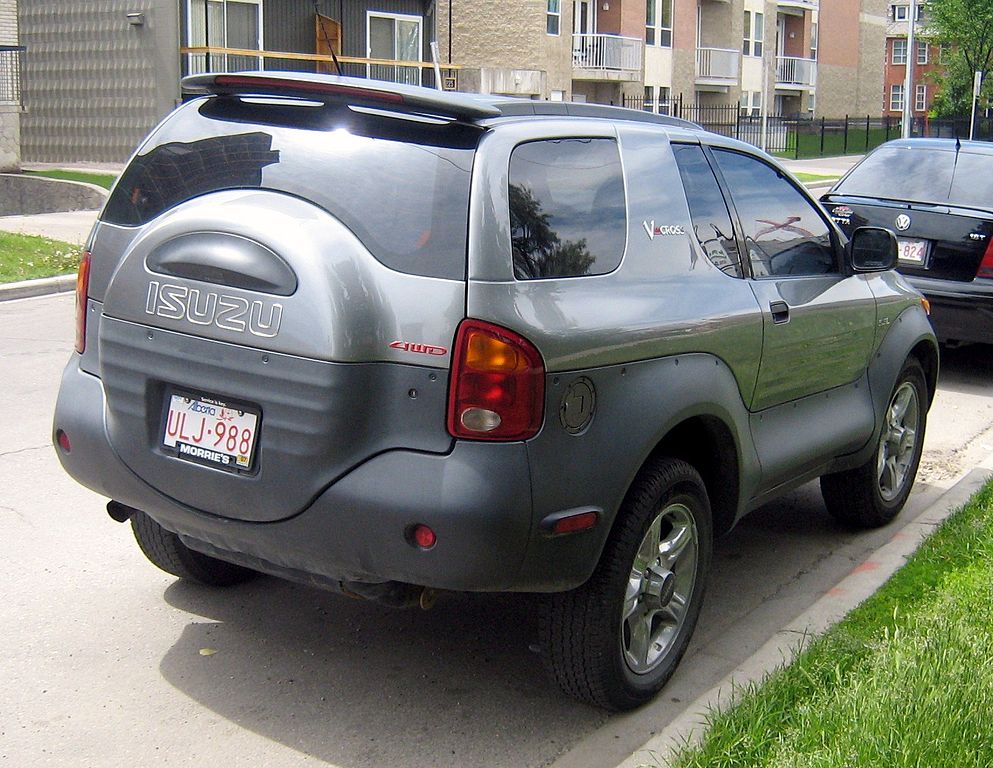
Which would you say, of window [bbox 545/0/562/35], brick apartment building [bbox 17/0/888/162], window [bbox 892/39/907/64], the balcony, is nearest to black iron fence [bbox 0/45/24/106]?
brick apartment building [bbox 17/0/888/162]

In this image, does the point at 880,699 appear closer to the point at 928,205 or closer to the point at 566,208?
the point at 566,208

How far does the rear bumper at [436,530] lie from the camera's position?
3.58 meters

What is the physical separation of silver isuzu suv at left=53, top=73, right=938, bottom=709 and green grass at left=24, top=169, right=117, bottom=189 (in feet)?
67.2

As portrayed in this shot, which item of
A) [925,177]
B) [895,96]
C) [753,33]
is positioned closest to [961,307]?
[925,177]

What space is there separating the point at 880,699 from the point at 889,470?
2542mm

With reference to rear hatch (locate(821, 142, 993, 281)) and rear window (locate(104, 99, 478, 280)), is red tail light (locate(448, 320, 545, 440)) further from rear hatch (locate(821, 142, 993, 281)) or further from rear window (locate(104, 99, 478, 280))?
rear hatch (locate(821, 142, 993, 281))

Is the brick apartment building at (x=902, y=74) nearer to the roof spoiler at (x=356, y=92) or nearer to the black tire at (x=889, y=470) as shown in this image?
the black tire at (x=889, y=470)

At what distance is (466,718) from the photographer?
4168mm

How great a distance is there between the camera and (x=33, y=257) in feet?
48.6

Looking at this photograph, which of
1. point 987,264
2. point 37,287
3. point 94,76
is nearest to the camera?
point 987,264

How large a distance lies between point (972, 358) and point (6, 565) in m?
8.32

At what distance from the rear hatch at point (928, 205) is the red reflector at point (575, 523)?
6.12m

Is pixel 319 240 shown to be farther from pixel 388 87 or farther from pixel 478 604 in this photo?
pixel 478 604

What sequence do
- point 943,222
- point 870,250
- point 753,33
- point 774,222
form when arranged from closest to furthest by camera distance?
point 774,222 → point 870,250 → point 943,222 → point 753,33
